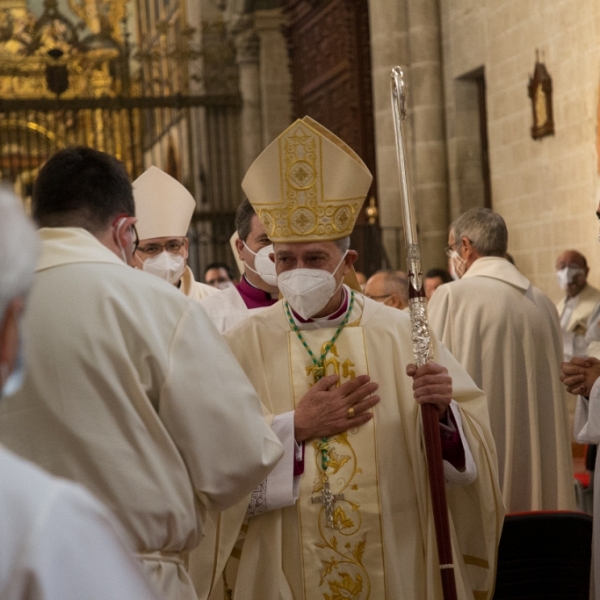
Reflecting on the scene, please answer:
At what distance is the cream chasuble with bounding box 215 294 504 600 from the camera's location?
3.29 metres

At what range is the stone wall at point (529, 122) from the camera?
28.8 feet

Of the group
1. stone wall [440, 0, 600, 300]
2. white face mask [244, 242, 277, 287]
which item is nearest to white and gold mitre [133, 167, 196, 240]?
white face mask [244, 242, 277, 287]

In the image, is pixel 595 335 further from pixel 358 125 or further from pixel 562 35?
pixel 358 125

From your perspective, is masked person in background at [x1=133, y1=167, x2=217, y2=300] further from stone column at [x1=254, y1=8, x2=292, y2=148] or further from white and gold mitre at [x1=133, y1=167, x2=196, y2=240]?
stone column at [x1=254, y1=8, x2=292, y2=148]

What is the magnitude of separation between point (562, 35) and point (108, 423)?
7521mm

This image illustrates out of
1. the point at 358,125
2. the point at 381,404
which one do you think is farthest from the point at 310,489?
the point at 358,125

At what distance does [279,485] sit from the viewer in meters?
3.21

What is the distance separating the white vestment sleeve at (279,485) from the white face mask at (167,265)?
194 centimetres

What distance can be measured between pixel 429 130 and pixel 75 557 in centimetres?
1048

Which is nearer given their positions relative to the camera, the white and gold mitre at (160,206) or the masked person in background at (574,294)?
the white and gold mitre at (160,206)

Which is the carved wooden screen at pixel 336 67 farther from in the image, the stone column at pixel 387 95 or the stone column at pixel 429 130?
the stone column at pixel 429 130

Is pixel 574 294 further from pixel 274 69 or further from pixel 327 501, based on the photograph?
pixel 274 69

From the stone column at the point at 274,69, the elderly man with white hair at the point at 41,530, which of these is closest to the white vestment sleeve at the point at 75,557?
the elderly man with white hair at the point at 41,530

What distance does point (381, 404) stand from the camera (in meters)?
3.42
